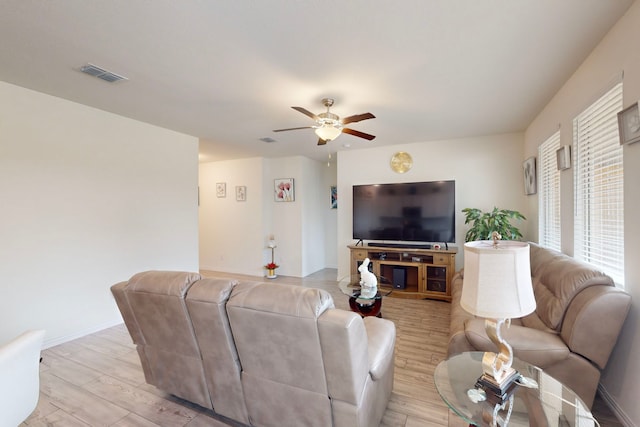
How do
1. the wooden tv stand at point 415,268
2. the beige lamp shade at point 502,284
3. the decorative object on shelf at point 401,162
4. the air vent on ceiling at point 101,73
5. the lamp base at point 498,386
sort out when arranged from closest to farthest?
the beige lamp shade at point 502,284 < the lamp base at point 498,386 < the air vent on ceiling at point 101,73 < the wooden tv stand at point 415,268 < the decorative object on shelf at point 401,162

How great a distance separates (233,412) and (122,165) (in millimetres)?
3316

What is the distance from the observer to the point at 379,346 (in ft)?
5.75

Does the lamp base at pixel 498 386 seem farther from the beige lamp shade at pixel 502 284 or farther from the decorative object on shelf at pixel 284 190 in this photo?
the decorative object on shelf at pixel 284 190

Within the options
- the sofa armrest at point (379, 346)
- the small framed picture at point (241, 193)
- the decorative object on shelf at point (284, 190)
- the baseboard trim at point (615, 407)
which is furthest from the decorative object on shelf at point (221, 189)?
the baseboard trim at point (615, 407)

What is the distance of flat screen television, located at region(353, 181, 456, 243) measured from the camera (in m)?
4.55

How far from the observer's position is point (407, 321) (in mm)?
3555

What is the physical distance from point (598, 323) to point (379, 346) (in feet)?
4.32

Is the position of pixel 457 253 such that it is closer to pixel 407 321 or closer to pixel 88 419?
pixel 407 321

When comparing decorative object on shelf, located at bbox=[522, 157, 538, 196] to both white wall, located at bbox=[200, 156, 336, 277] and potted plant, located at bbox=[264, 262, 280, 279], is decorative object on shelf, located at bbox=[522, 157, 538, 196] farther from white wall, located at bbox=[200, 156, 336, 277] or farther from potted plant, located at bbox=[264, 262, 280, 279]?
potted plant, located at bbox=[264, 262, 280, 279]

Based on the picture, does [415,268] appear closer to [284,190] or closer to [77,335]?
[284,190]

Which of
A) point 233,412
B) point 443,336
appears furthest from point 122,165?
point 443,336

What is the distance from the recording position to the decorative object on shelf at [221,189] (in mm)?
6523

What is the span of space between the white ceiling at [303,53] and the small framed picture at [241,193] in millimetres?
2811

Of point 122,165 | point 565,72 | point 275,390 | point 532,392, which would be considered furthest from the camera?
point 122,165
